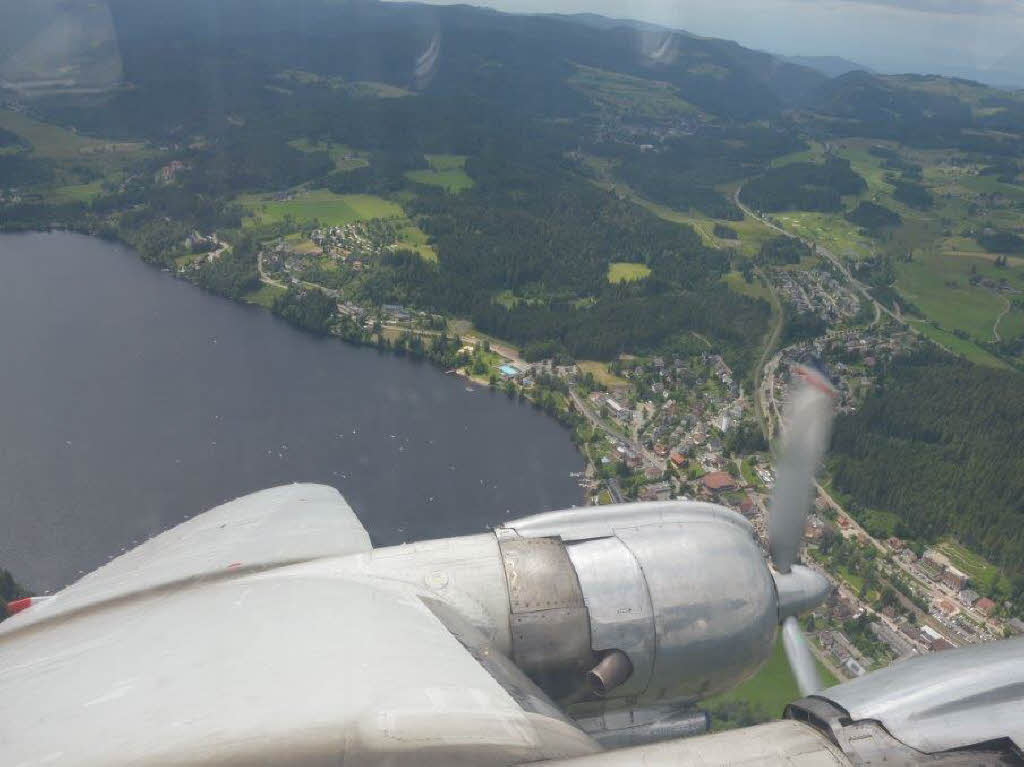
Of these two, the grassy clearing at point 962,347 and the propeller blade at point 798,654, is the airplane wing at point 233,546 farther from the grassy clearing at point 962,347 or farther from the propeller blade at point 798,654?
the grassy clearing at point 962,347

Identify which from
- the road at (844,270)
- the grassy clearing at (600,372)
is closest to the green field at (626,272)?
the grassy clearing at (600,372)

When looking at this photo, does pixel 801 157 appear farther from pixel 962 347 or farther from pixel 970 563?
pixel 970 563

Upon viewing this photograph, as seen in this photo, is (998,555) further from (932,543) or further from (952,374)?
(952,374)

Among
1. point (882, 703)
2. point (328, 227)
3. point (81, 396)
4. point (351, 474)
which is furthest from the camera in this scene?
point (328, 227)

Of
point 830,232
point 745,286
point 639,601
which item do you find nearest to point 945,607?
point 639,601

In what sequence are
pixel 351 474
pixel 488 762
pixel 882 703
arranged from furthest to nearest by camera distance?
pixel 351 474 → pixel 882 703 → pixel 488 762

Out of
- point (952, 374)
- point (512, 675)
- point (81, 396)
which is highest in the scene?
point (512, 675)

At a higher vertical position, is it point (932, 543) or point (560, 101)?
point (560, 101)

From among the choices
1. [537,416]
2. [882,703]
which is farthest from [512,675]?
[537,416]
